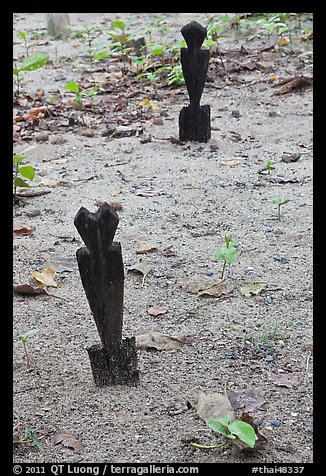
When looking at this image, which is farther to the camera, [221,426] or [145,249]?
[145,249]

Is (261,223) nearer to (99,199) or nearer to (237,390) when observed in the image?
(99,199)

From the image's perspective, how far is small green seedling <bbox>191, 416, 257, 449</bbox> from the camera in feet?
6.57

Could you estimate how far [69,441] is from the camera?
2.21 m

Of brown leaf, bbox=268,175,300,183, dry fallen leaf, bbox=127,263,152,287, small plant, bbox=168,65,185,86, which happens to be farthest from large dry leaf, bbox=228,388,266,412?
small plant, bbox=168,65,185,86

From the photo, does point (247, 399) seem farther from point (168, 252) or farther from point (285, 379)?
point (168, 252)

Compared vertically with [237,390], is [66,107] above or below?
above

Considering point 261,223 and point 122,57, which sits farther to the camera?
point 122,57

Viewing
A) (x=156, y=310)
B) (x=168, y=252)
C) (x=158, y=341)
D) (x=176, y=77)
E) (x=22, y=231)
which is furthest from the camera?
(x=176, y=77)

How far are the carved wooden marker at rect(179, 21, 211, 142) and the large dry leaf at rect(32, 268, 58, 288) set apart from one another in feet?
7.74

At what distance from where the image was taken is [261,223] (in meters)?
4.01

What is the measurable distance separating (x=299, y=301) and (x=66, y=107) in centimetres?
409

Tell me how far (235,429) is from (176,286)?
1317mm

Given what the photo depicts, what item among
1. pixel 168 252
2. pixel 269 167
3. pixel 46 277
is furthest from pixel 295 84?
pixel 46 277
